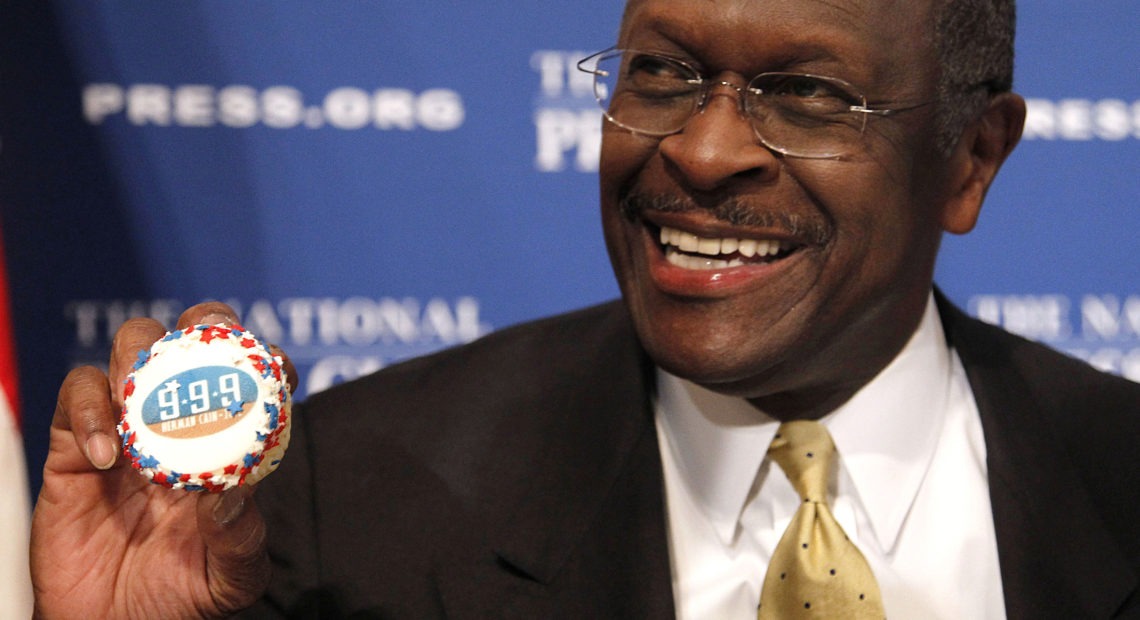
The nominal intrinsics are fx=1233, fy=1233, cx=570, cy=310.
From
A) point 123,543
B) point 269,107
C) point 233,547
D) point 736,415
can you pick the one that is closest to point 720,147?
point 736,415

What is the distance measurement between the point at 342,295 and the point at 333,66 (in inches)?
17.2

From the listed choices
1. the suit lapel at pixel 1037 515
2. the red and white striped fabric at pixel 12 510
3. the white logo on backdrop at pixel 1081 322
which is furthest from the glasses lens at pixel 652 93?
the white logo on backdrop at pixel 1081 322

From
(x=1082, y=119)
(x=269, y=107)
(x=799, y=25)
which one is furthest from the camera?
(x=1082, y=119)

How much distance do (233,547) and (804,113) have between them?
91 centimetres

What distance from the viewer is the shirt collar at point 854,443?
179cm

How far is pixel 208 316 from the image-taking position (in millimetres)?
1440

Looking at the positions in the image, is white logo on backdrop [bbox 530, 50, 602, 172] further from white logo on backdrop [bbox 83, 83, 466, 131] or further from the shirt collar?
the shirt collar

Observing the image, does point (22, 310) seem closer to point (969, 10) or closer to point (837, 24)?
point (837, 24)

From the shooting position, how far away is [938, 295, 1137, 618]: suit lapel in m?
1.75

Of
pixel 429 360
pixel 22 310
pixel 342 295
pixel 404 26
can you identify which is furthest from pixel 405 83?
pixel 22 310

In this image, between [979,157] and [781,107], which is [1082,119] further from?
[781,107]

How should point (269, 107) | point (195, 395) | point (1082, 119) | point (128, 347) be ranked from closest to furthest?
1. point (195, 395)
2. point (128, 347)
3. point (269, 107)
4. point (1082, 119)

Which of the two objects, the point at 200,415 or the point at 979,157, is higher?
the point at 979,157

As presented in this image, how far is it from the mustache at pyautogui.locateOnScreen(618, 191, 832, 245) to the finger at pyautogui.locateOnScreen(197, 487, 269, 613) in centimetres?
68
